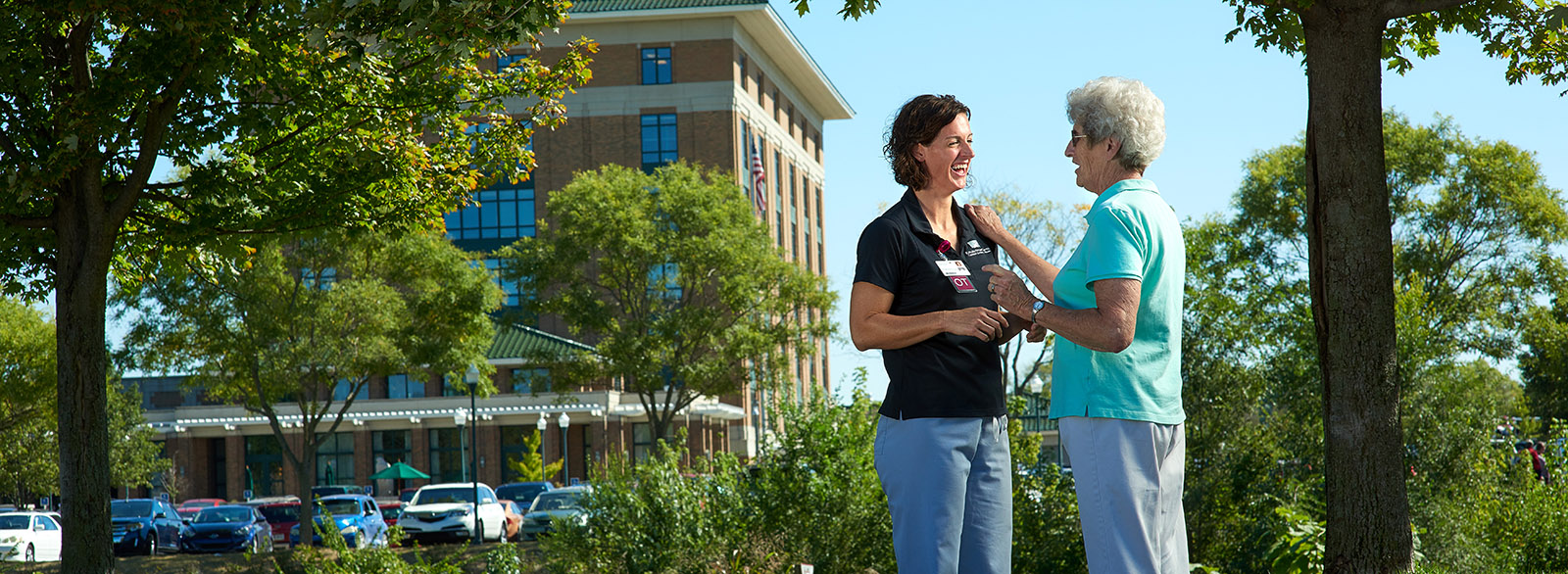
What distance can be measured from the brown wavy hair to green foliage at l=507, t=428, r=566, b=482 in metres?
45.8

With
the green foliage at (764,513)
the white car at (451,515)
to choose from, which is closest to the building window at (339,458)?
the white car at (451,515)

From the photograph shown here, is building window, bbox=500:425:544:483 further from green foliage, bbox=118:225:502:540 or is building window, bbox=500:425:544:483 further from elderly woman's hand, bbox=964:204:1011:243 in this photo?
elderly woman's hand, bbox=964:204:1011:243

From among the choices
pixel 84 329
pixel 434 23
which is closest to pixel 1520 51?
pixel 434 23

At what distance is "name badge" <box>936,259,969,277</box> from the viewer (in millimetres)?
3844

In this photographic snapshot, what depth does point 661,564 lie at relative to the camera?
10.9m

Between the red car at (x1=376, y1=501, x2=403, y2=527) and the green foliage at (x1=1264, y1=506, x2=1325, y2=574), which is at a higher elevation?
the green foliage at (x1=1264, y1=506, x2=1325, y2=574)

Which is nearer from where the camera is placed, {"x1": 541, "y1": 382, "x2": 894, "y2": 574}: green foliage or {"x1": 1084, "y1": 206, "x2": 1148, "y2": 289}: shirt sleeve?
{"x1": 1084, "y1": 206, "x2": 1148, "y2": 289}: shirt sleeve

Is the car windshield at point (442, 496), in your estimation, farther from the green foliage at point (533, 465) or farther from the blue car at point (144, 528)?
the green foliage at point (533, 465)

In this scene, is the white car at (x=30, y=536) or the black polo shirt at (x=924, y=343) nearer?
the black polo shirt at (x=924, y=343)

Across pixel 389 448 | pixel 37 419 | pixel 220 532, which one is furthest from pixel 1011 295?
pixel 389 448

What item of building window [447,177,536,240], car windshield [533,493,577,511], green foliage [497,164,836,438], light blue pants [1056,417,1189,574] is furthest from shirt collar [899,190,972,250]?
building window [447,177,536,240]

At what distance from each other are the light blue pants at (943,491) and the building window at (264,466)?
207 feet

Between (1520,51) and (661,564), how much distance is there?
7456mm

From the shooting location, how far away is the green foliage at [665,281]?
116 ft
